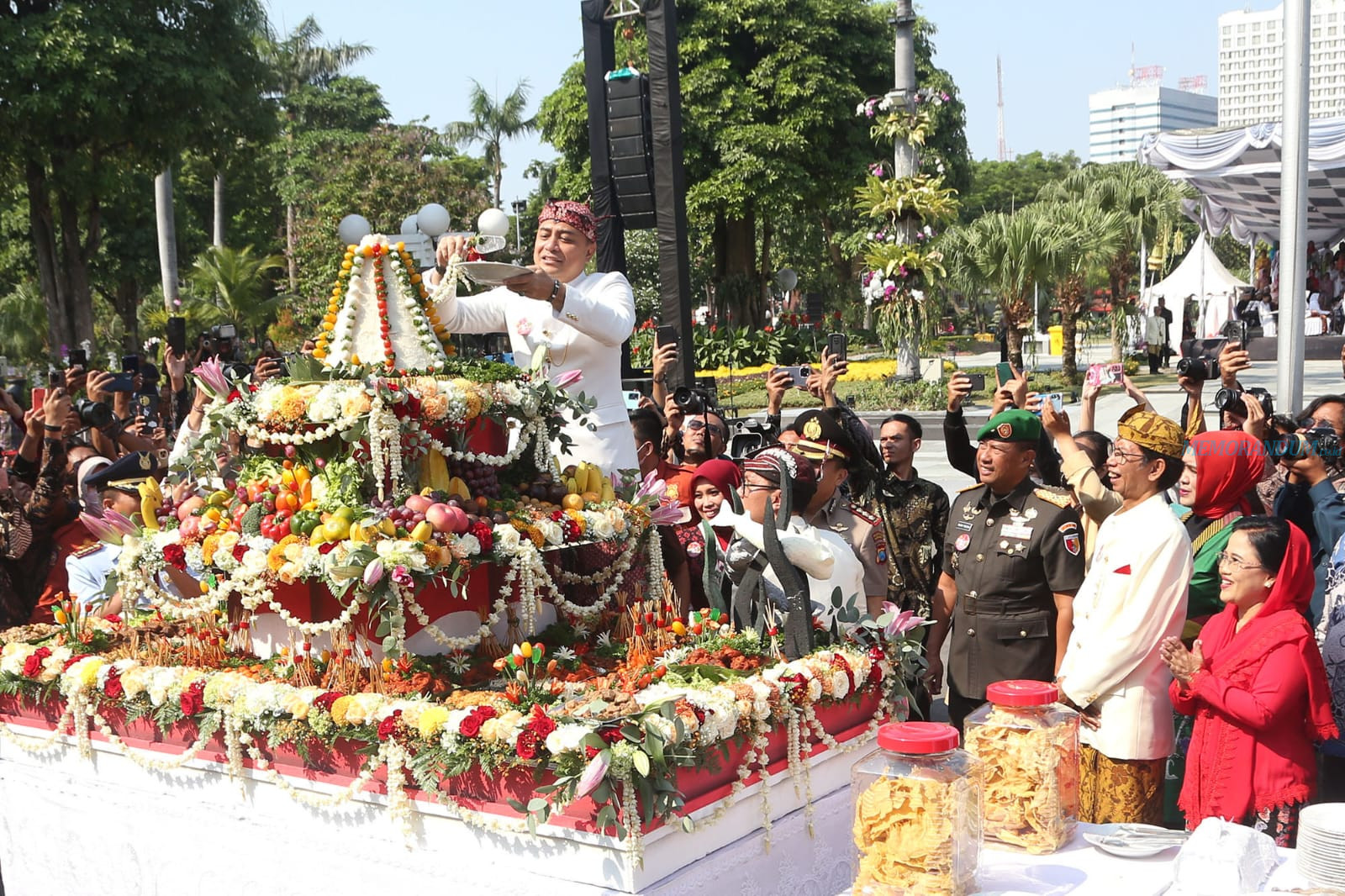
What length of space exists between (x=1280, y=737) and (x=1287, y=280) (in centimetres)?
441

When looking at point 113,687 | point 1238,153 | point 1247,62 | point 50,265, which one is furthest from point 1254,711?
point 1247,62

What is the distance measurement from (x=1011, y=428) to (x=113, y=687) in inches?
123

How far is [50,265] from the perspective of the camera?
65.6 ft

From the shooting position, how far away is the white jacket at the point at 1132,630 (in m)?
3.67

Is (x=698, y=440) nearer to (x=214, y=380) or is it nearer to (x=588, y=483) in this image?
(x=588, y=483)

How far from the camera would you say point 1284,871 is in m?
2.63

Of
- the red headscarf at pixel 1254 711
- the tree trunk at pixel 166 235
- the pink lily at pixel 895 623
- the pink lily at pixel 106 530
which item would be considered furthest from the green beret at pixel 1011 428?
the tree trunk at pixel 166 235

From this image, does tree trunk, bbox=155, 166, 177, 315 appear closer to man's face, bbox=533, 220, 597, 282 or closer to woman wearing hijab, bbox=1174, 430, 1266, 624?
man's face, bbox=533, 220, 597, 282

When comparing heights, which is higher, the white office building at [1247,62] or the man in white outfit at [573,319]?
the white office building at [1247,62]

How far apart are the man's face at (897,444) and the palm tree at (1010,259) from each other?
1209cm

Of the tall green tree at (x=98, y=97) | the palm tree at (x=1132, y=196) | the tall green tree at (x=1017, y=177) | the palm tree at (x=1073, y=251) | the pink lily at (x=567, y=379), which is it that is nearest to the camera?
the pink lily at (x=567, y=379)

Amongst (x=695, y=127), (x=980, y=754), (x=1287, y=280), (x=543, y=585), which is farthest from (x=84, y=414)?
(x=695, y=127)

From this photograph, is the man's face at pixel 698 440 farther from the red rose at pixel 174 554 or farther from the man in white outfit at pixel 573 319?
the red rose at pixel 174 554

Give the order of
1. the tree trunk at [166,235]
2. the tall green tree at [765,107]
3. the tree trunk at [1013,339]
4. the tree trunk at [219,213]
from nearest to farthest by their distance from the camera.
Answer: the tree trunk at [1013,339]
the tree trunk at [166,235]
the tall green tree at [765,107]
the tree trunk at [219,213]
